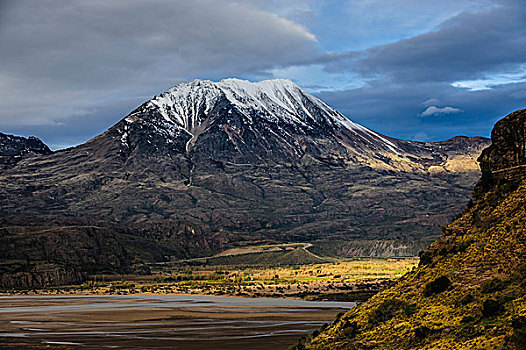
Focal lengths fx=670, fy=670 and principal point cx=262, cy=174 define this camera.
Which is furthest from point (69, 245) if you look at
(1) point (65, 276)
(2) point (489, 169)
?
(2) point (489, 169)

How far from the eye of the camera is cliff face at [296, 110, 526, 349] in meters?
27.8

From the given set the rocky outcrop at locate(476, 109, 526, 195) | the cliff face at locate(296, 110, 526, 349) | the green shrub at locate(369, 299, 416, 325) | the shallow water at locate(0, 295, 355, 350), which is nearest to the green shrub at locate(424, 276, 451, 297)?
the cliff face at locate(296, 110, 526, 349)

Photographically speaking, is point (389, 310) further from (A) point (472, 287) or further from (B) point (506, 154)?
(B) point (506, 154)

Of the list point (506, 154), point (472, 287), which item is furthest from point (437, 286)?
point (506, 154)

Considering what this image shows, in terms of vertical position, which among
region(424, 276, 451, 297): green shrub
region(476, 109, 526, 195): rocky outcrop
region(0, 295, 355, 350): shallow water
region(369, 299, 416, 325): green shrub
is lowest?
region(0, 295, 355, 350): shallow water

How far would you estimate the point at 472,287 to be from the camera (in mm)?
30703

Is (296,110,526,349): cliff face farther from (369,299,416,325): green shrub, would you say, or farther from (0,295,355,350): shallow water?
(0,295,355,350): shallow water

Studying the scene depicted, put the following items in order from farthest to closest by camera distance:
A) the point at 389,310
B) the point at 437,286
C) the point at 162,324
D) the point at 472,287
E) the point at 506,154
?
the point at 162,324 < the point at 506,154 < the point at 389,310 < the point at 437,286 < the point at 472,287

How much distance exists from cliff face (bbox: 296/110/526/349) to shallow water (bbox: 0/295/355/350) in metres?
14.5

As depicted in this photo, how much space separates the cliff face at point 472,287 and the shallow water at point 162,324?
14505 mm

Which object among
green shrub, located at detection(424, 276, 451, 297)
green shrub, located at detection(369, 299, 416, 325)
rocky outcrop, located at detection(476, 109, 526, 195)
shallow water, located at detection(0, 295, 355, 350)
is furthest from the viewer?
shallow water, located at detection(0, 295, 355, 350)

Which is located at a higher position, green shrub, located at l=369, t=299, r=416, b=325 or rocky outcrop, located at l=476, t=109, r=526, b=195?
rocky outcrop, located at l=476, t=109, r=526, b=195

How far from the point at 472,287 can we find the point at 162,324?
140 feet

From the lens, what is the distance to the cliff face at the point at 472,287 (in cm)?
2784
